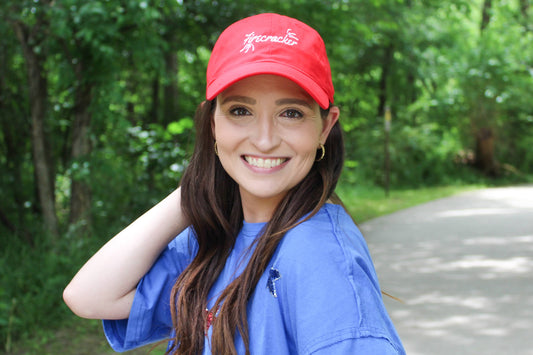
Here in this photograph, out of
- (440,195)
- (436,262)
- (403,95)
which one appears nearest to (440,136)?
(403,95)

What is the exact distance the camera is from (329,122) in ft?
5.52

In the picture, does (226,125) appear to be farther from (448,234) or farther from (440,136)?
(440,136)

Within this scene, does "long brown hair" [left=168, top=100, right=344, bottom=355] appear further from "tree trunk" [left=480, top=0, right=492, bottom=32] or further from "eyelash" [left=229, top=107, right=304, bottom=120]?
"tree trunk" [left=480, top=0, right=492, bottom=32]

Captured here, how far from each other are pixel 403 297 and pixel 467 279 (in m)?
0.94

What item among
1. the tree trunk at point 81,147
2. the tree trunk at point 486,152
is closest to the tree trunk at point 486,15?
the tree trunk at point 486,152

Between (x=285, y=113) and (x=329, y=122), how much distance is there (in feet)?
0.72

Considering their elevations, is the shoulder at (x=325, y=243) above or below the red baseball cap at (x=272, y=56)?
below

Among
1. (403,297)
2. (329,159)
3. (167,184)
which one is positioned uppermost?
(329,159)

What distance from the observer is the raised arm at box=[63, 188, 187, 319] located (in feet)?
5.55

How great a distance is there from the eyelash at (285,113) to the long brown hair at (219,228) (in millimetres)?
143

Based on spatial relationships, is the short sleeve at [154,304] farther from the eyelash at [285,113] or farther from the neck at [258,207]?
the eyelash at [285,113]


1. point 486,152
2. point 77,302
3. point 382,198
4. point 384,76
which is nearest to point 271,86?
point 77,302

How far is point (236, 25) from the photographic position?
1.56 meters

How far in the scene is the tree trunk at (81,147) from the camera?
229 inches
